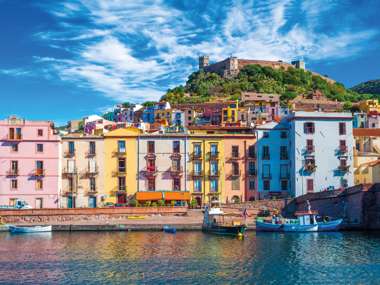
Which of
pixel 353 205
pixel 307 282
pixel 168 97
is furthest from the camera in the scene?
pixel 168 97

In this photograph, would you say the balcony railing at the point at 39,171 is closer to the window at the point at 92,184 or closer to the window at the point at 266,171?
the window at the point at 92,184

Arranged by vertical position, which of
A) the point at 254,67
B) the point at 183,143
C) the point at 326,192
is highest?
the point at 254,67

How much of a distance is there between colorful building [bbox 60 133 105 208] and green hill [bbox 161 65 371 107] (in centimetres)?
9687

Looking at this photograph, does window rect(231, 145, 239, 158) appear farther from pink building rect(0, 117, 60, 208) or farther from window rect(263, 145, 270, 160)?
pink building rect(0, 117, 60, 208)

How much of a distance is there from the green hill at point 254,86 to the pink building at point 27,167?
324 ft

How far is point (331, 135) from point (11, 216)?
133 feet

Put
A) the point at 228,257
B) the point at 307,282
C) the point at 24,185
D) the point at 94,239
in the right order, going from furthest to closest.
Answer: the point at 24,185, the point at 94,239, the point at 228,257, the point at 307,282

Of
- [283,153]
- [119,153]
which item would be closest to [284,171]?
[283,153]

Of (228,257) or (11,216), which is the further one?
(11,216)

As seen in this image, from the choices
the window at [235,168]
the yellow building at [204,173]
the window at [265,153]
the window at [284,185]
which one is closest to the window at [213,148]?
the yellow building at [204,173]

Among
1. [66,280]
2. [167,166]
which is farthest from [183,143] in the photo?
[66,280]

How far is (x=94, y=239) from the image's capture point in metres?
53.8

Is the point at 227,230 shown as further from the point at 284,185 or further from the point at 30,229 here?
the point at 30,229

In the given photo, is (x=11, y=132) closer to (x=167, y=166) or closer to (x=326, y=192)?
(x=167, y=166)
